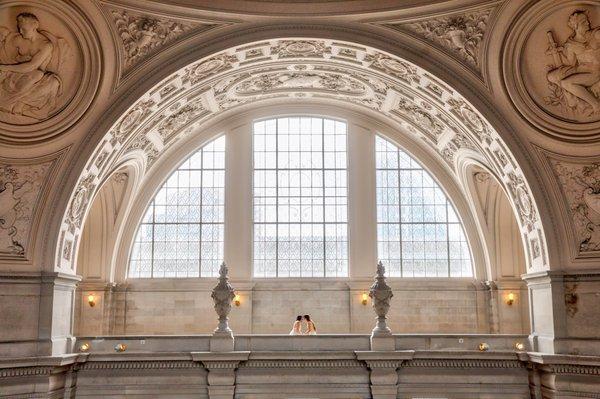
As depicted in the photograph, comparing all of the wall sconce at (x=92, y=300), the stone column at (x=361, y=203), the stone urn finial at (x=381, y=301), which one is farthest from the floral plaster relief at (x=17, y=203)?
the stone column at (x=361, y=203)

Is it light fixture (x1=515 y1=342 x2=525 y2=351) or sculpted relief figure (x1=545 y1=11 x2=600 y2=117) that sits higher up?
sculpted relief figure (x1=545 y1=11 x2=600 y2=117)

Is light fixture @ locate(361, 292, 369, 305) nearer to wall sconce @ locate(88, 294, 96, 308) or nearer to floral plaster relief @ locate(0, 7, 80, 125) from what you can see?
wall sconce @ locate(88, 294, 96, 308)

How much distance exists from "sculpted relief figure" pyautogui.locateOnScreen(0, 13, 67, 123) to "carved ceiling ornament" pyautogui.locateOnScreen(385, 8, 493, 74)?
10053mm

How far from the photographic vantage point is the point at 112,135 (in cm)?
2231

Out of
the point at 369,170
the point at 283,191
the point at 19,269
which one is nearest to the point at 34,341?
the point at 19,269

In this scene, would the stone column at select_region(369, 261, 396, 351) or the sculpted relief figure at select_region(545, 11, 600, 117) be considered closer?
the sculpted relief figure at select_region(545, 11, 600, 117)

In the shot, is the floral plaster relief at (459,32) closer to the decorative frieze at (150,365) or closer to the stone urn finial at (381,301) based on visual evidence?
the stone urn finial at (381,301)

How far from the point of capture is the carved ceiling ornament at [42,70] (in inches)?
772

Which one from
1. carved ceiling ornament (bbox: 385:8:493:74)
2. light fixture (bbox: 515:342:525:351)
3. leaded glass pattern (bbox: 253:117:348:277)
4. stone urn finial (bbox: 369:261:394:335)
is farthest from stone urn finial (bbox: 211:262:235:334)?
carved ceiling ornament (bbox: 385:8:493:74)

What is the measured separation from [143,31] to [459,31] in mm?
9452

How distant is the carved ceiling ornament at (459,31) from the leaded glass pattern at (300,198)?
9305mm

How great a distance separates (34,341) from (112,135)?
6675mm

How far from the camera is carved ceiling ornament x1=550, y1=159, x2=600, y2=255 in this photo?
67.9 feet

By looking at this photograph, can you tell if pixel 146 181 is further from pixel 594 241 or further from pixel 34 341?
pixel 594 241
